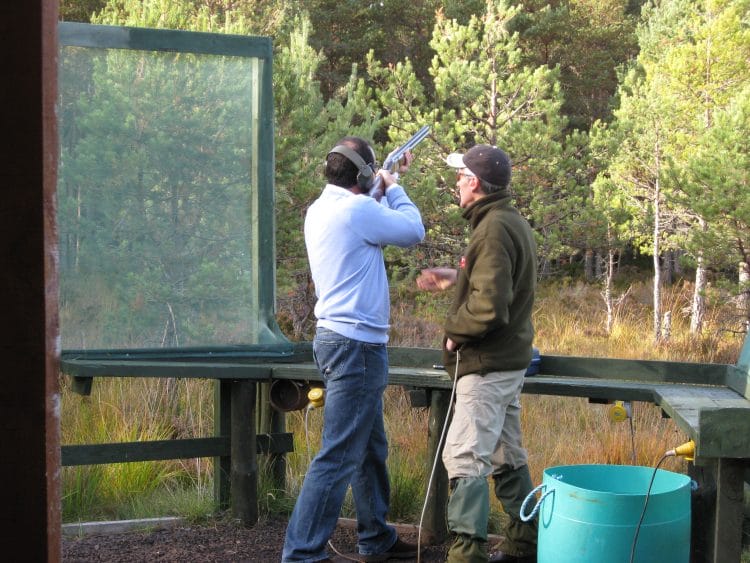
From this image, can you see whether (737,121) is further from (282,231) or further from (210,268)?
(210,268)

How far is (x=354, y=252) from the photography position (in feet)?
13.3

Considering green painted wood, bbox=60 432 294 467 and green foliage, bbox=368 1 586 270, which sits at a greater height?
green foliage, bbox=368 1 586 270

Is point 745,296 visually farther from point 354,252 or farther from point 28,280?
point 28,280

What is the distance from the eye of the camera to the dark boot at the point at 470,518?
3.86m

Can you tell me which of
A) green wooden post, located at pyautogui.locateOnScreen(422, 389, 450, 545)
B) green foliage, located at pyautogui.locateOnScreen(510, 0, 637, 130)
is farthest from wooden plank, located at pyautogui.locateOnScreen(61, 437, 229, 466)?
green foliage, located at pyautogui.locateOnScreen(510, 0, 637, 130)

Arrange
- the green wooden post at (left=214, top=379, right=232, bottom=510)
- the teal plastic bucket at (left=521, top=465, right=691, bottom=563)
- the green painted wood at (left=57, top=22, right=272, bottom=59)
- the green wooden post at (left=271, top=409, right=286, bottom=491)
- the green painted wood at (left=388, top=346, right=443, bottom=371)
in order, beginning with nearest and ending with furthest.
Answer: the teal plastic bucket at (left=521, top=465, right=691, bottom=563), the green painted wood at (left=57, top=22, right=272, bottom=59), the green painted wood at (left=388, top=346, right=443, bottom=371), the green wooden post at (left=214, top=379, right=232, bottom=510), the green wooden post at (left=271, top=409, right=286, bottom=491)

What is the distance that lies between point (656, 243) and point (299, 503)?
13416 mm

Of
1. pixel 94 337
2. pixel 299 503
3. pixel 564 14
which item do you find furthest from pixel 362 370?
pixel 564 14

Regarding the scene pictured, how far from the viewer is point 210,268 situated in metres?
5.29

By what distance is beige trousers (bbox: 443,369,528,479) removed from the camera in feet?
12.8

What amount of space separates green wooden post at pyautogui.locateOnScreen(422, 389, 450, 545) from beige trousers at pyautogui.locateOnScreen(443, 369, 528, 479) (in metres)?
0.62

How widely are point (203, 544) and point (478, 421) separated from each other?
1.74 metres

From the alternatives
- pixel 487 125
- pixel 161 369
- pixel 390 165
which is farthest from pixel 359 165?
pixel 487 125

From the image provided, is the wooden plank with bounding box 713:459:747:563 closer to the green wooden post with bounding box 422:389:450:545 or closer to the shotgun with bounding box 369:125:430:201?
the green wooden post with bounding box 422:389:450:545
